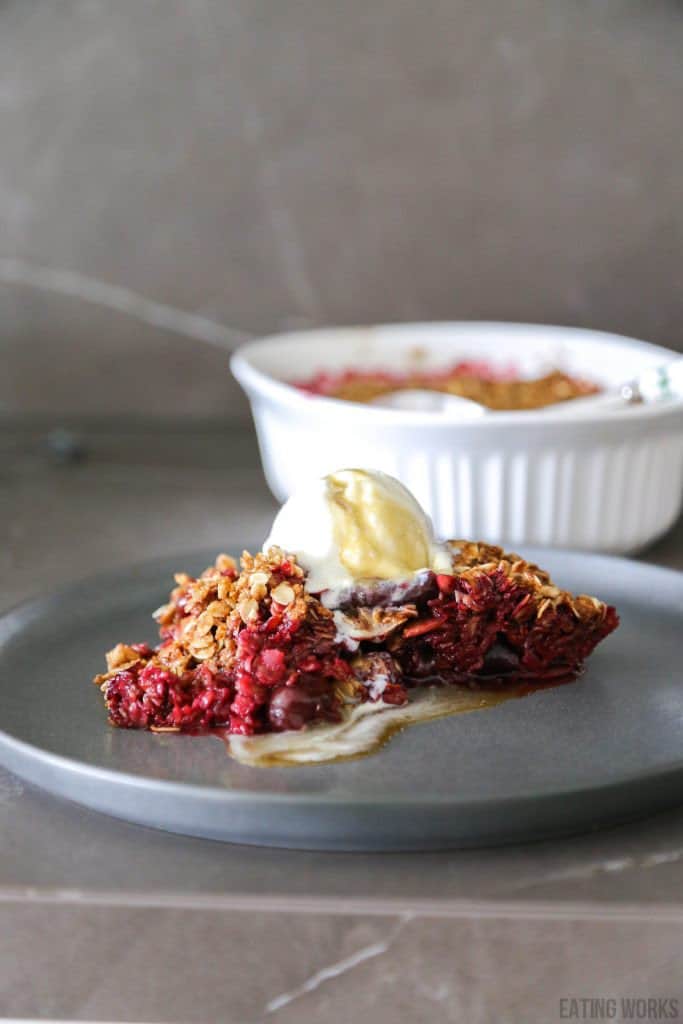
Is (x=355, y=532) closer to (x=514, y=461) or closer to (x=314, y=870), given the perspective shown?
(x=314, y=870)

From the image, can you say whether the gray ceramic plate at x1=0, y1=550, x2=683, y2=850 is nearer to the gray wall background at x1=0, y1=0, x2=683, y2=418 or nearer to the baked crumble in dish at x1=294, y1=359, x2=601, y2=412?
the baked crumble in dish at x1=294, y1=359, x2=601, y2=412

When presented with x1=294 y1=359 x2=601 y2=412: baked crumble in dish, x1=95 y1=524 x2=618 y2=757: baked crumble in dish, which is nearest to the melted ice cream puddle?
x1=95 y1=524 x2=618 y2=757: baked crumble in dish

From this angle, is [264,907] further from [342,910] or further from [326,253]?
[326,253]

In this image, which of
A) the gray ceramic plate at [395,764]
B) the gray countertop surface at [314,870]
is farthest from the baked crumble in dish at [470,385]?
the gray countertop surface at [314,870]

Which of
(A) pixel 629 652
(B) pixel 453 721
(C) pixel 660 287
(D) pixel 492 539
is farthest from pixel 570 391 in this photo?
(B) pixel 453 721

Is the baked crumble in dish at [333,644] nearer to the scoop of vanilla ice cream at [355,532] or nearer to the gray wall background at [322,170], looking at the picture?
the scoop of vanilla ice cream at [355,532]

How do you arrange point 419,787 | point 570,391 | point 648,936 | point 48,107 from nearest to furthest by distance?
point 648,936
point 419,787
point 570,391
point 48,107

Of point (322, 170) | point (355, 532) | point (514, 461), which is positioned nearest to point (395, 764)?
point (355, 532)
